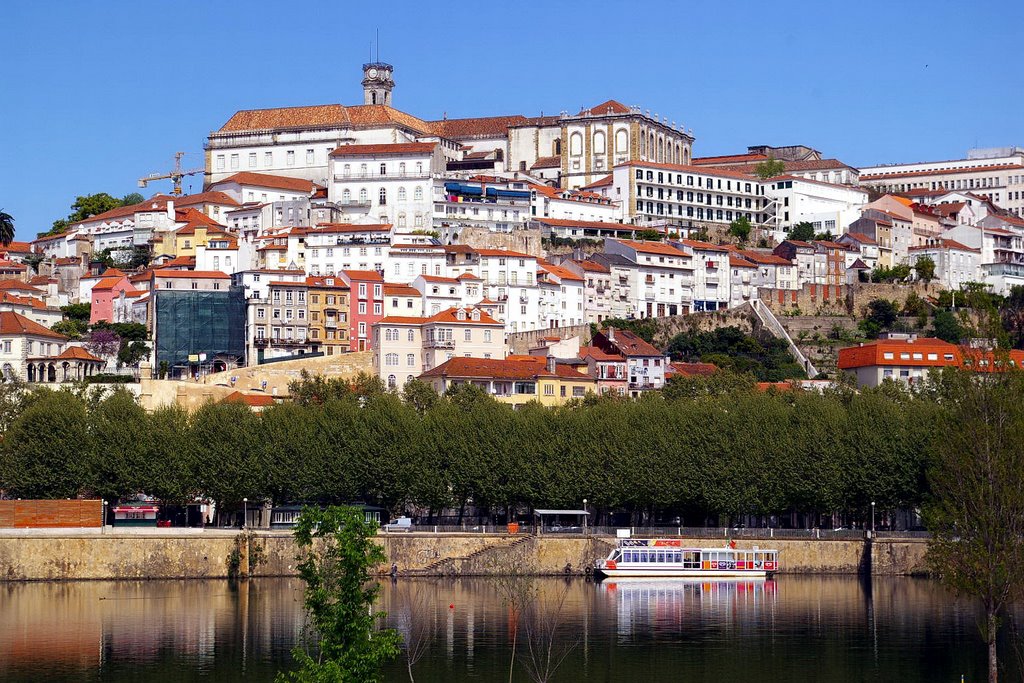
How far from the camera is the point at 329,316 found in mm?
99562

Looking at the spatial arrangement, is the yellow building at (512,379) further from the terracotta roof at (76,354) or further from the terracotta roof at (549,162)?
the terracotta roof at (549,162)

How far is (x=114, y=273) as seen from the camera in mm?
111000

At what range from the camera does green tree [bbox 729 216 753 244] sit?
415 feet

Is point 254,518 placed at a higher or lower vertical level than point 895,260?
lower

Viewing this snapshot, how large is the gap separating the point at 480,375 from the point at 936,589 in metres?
31.0

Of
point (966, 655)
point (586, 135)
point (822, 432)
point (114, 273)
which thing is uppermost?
point (586, 135)

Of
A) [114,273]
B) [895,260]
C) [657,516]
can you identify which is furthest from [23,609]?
[895,260]

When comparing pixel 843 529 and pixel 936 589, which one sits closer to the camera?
pixel 936 589

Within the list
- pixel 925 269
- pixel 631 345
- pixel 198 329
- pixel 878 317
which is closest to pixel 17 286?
pixel 198 329

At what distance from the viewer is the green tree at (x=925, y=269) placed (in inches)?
4521

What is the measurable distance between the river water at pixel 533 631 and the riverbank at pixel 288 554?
3.62 ft

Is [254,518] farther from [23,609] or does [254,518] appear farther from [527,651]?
[527,651]

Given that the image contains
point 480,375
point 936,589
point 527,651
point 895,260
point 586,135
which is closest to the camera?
point 527,651

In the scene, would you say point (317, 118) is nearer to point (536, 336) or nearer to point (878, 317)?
point (536, 336)
